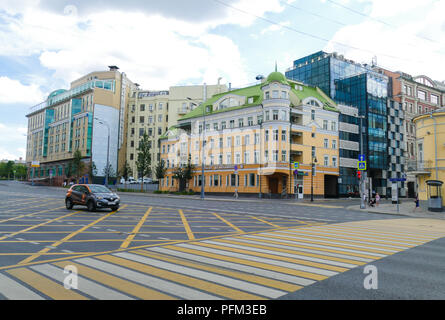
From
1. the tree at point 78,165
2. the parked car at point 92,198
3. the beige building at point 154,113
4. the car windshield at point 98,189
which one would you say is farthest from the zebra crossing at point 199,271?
the beige building at point 154,113

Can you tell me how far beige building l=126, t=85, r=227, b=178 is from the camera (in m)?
80.2

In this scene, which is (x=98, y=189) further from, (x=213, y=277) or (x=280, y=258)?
(x=213, y=277)

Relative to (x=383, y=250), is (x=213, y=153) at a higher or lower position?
higher

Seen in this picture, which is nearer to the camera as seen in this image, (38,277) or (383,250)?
(38,277)

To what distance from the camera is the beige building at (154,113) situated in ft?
263

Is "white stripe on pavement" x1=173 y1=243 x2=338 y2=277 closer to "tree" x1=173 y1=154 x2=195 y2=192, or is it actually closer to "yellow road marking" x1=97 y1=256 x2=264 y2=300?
"yellow road marking" x1=97 y1=256 x2=264 y2=300

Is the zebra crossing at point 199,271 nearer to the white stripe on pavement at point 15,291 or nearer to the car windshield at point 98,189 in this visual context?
the white stripe on pavement at point 15,291

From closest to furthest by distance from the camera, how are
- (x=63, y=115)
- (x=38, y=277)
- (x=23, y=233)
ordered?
(x=38, y=277) → (x=23, y=233) → (x=63, y=115)

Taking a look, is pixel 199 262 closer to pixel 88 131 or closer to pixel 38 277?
pixel 38 277

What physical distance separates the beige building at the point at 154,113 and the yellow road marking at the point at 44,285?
246 ft

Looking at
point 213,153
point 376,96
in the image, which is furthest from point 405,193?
point 213,153

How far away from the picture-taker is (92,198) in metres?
18.4

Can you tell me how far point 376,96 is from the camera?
61531mm
